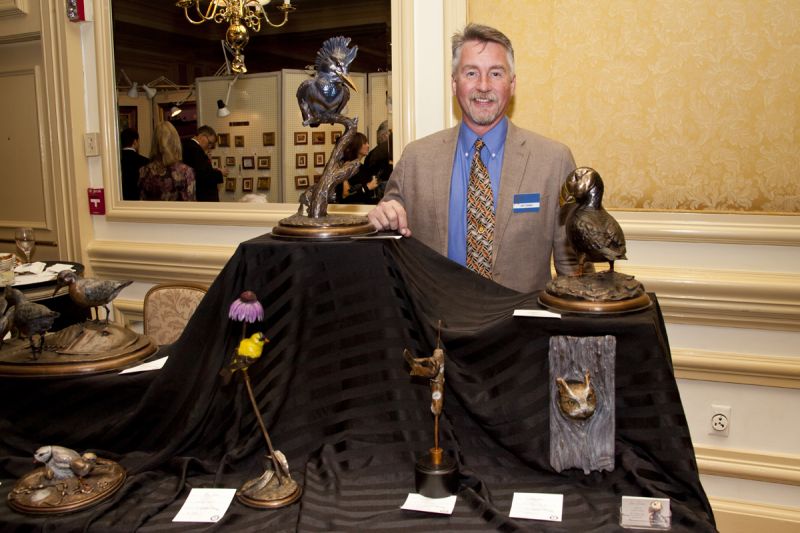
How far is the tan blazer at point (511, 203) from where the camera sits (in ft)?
8.59

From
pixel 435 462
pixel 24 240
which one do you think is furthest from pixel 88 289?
pixel 24 240

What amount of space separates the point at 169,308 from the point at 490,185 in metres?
1.73

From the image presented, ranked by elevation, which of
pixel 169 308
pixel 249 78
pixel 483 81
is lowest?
pixel 169 308

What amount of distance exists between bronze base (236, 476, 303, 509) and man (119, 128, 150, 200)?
3534mm

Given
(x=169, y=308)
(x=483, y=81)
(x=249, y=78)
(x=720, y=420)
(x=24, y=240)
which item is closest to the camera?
(x=483, y=81)

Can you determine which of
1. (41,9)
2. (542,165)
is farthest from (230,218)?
(542,165)

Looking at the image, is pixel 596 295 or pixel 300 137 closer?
pixel 596 295

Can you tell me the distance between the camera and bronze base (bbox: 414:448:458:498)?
163 centimetres

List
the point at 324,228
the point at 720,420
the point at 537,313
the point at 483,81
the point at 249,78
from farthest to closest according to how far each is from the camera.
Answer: the point at 249,78
the point at 720,420
the point at 483,81
the point at 324,228
the point at 537,313

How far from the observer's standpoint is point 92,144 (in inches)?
189

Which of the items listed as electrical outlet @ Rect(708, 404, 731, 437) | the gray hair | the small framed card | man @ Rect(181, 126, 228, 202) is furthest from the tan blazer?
man @ Rect(181, 126, 228, 202)

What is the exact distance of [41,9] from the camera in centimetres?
473

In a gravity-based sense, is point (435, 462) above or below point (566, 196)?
below

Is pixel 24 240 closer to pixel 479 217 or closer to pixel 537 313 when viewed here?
pixel 479 217
